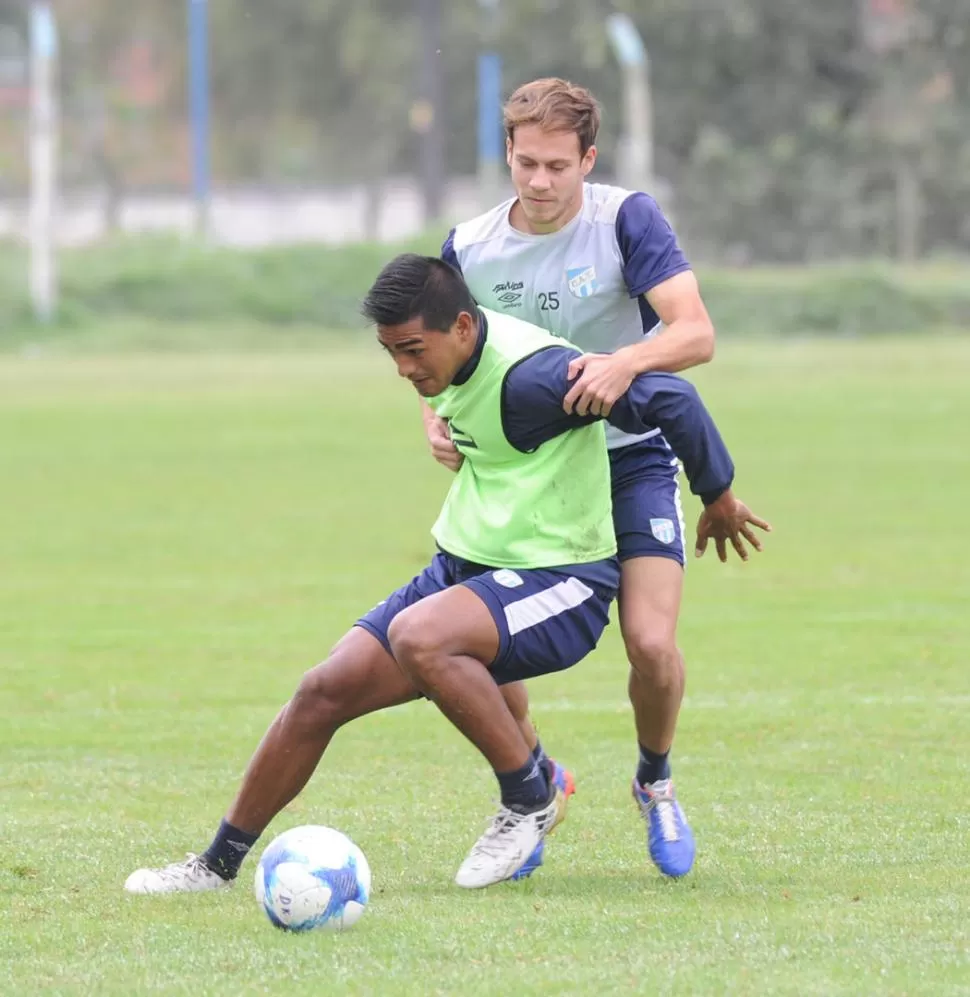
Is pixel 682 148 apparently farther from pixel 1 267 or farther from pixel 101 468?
pixel 101 468

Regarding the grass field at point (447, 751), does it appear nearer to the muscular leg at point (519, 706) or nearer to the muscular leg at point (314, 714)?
the muscular leg at point (314, 714)

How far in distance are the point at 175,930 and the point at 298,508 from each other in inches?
479

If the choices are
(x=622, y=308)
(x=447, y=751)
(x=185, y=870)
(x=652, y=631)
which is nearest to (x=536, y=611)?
(x=652, y=631)

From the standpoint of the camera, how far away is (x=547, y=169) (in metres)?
6.36

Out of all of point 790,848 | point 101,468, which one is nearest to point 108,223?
point 101,468

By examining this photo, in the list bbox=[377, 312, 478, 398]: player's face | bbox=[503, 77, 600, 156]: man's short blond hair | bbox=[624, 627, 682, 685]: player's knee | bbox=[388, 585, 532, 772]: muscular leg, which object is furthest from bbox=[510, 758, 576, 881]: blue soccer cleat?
bbox=[503, 77, 600, 156]: man's short blond hair

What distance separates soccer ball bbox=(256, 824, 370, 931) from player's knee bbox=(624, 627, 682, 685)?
1.13 m

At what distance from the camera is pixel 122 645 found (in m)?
11.3

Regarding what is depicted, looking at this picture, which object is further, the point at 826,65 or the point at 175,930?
the point at 826,65

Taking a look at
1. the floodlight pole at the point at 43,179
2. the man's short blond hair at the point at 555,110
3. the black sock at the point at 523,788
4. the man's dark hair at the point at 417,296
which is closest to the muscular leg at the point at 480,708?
the black sock at the point at 523,788

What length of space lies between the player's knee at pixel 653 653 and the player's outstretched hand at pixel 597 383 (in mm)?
717

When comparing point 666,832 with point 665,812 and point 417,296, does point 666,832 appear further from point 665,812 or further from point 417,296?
point 417,296

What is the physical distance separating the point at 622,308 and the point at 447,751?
8.59 feet

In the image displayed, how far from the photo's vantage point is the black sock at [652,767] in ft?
21.8
